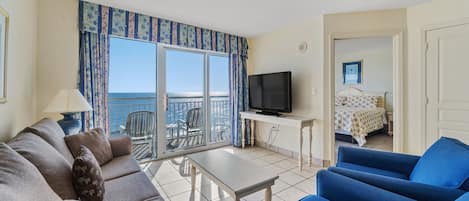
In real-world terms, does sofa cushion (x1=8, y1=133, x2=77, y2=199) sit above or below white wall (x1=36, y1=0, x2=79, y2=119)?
below

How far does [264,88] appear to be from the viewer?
362 cm

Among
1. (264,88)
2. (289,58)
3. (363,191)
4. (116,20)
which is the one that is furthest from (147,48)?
(363,191)

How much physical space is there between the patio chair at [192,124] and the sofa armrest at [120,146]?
1.47m

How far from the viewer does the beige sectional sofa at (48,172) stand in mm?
746

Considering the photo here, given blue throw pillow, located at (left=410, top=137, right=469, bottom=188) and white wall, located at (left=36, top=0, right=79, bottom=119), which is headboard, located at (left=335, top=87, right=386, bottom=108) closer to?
blue throw pillow, located at (left=410, top=137, right=469, bottom=188)

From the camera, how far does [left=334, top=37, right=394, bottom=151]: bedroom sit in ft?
13.3

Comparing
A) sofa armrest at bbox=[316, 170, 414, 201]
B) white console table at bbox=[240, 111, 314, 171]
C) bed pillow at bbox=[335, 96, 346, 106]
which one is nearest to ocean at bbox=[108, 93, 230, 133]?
white console table at bbox=[240, 111, 314, 171]

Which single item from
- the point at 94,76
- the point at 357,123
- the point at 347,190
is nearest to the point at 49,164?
the point at 347,190

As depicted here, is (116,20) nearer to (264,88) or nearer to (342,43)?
(264,88)

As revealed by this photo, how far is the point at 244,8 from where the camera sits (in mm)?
2721

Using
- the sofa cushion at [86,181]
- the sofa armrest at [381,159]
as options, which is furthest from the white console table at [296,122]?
the sofa cushion at [86,181]

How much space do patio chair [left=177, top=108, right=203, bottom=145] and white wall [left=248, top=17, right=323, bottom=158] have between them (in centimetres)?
129

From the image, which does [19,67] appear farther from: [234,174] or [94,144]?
[234,174]

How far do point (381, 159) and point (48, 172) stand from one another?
244 cm
